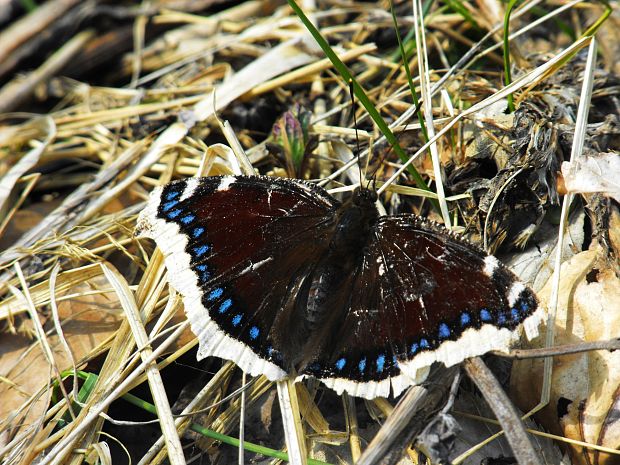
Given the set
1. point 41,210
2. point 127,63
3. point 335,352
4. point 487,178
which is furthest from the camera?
point 127,63

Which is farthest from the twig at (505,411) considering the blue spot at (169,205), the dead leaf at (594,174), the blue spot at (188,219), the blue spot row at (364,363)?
the blue spot at (169,205)

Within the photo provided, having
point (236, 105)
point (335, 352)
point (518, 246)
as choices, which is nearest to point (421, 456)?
point (335, 352)

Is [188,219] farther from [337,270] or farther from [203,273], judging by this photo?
[337,270]

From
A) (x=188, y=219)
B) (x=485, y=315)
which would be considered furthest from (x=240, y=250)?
(x=485, y=315)

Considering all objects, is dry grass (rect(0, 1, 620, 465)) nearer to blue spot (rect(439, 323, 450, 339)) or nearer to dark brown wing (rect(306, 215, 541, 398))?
dark brown wing (rect(306, 215, 541, 398))

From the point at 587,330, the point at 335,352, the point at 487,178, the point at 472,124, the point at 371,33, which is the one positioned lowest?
the point at 587,330

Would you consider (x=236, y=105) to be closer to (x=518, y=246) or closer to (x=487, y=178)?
(x=487, y=178)

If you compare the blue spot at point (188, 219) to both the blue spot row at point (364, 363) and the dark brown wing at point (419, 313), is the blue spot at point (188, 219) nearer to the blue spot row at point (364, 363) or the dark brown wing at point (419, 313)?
the dark brown wing at point (419, 313)
